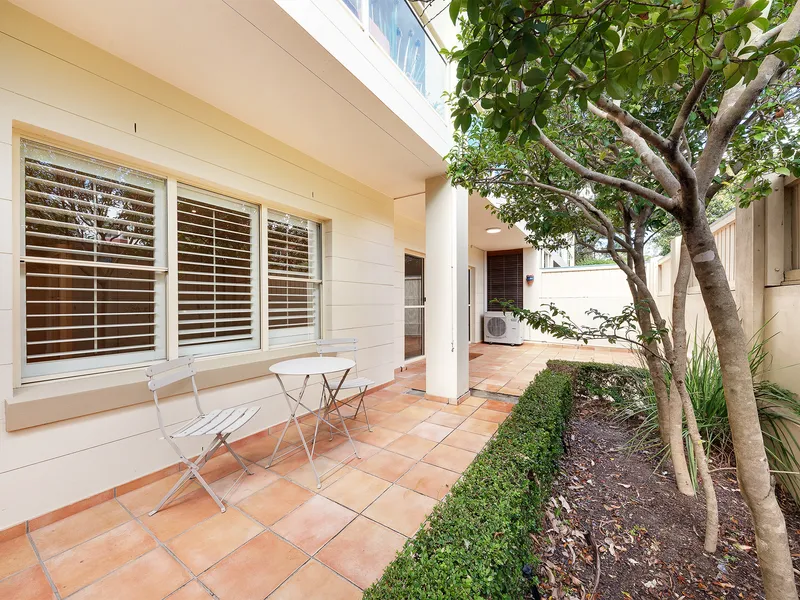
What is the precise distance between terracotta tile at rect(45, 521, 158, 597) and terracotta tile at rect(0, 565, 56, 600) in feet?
0.10

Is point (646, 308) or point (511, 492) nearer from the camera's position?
point (511, 492)

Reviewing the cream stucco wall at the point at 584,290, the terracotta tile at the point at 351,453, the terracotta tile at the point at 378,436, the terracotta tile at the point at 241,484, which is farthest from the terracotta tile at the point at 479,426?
the cream stucco wall at the point at 584,290

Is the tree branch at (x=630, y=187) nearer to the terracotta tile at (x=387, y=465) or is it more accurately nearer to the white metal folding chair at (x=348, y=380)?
the terracotta tile at (x=387, y=465)

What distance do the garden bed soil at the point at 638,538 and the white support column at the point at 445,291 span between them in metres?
1.54

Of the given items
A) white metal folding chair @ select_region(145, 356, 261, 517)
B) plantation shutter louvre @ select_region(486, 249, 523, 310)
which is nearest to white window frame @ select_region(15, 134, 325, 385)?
white metal folding chair @ select_region(145, 356, 261, 517)

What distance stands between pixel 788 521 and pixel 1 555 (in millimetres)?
4172

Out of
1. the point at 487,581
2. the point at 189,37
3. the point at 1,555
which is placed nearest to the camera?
the point at 487,581

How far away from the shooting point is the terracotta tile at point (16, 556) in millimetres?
1479

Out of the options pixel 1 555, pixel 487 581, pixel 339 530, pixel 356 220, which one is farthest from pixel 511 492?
pixel 356 220

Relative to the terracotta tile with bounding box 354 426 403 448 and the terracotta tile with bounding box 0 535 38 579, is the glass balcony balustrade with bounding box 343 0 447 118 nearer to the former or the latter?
the terracotta tile with bounding box 354 426 403 448

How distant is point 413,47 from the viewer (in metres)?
3.07

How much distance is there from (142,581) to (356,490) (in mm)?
1094

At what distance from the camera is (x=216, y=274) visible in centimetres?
273

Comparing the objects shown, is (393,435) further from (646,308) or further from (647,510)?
(646,308)
